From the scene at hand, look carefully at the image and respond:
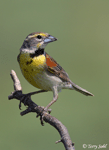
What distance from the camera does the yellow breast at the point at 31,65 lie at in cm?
324

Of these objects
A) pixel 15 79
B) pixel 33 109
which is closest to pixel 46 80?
pixel 33 109

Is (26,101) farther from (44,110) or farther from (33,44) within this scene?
(33,44)

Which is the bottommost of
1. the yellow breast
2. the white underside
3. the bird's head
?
the white underside

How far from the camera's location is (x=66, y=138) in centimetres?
252

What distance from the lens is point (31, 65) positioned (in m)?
3.24

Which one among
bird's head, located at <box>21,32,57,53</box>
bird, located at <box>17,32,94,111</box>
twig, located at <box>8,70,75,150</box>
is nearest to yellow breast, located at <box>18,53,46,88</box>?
bird, located at <box>17,32,94,111</box>

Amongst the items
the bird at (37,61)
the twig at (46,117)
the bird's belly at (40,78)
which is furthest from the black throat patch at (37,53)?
the twig at (46,117)

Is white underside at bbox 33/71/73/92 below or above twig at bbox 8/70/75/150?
above

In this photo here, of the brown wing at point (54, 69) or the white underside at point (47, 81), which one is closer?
the white underside at point (47, 81)

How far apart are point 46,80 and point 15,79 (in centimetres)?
67

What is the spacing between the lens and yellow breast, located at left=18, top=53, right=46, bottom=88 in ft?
10.6

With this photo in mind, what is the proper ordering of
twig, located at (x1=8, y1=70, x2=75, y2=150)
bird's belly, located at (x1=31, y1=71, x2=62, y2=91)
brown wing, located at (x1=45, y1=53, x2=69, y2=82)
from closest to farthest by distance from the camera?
twig, located at (x1=8, y1=70, x2=75, y2=150), bird's belly, located at (x1=31, y1=71, x2=62, y2=91), brown wing, located at (x1=45, y1=53, x2=69, y2=82)

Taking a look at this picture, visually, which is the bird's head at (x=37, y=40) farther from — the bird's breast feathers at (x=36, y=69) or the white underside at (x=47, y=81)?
the white underside at (x=47, y=81)

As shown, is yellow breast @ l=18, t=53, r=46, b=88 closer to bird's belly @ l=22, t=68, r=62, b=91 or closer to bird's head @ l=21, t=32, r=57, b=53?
bird's belly @ l=22, t=68, r=62, b=91
